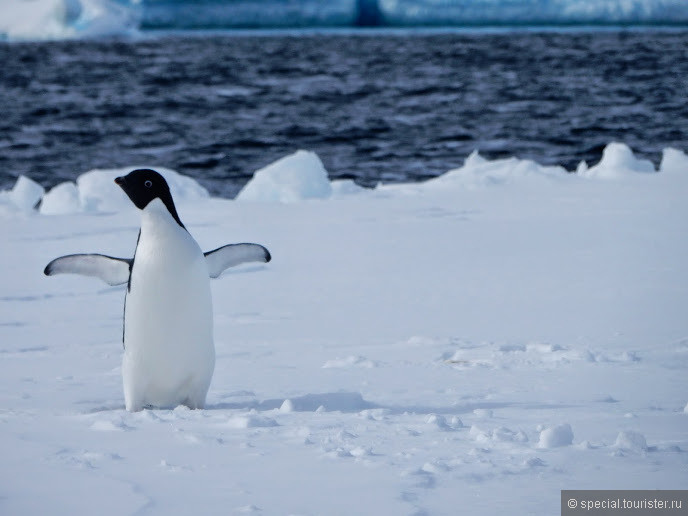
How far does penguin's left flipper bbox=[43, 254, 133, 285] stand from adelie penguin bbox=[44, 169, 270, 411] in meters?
0.02

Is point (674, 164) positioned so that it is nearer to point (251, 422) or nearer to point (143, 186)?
point (143, 186)

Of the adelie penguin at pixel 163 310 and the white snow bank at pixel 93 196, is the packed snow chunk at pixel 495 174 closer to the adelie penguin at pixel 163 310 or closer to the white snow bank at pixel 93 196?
the white snow bank at pixel 93 196

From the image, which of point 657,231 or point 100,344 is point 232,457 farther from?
point 657,231

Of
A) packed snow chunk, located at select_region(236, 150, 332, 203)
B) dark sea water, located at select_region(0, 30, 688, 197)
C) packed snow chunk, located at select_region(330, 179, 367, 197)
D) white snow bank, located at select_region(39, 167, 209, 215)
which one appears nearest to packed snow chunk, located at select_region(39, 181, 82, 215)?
white snow bank, located at select_region(39, 167, 209, 215)

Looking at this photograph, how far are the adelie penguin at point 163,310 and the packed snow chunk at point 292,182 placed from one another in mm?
4076

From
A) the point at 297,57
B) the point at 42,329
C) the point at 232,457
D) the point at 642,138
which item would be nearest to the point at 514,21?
the point at 297,57

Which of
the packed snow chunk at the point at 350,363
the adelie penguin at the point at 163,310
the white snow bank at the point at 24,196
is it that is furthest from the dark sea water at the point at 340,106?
the adelie penguin at the point at 163,310

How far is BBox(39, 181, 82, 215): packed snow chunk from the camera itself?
6.98m

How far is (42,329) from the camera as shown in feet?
13.5

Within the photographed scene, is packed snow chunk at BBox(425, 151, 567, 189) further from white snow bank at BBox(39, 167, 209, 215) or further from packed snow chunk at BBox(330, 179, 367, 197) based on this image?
white snow bank at BBox(39, 167, 209, 215)

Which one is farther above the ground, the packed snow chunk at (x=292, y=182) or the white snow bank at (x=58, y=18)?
the white snow bank at (x=58, y=18)

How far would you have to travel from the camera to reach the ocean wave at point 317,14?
23.5 m

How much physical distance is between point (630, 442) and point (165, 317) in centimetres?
128

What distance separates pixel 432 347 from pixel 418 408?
760mm
